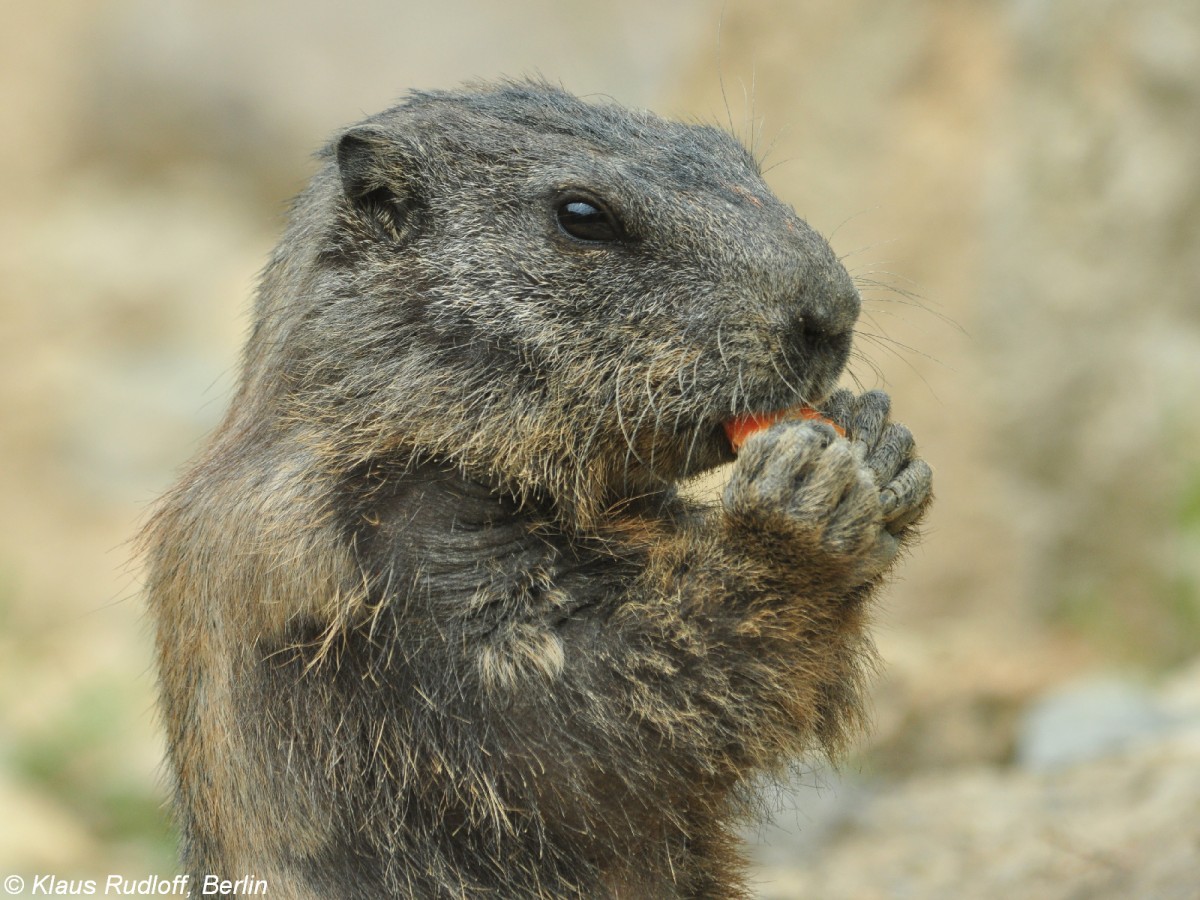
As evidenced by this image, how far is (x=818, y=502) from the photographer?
13.6 feet

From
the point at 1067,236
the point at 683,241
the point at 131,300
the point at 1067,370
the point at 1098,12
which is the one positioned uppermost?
the point at 131,300

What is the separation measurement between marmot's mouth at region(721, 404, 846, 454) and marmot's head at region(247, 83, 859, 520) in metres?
0.04

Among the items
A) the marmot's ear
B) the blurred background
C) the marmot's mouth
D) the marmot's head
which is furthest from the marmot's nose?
the blurred background

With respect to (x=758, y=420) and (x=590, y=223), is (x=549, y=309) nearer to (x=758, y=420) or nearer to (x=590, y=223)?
(x=590, y=223)

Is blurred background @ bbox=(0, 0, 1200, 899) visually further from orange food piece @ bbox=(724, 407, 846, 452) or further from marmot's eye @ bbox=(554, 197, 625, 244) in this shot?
marmot's eye @ bbox=(554, 197, 625, 244)

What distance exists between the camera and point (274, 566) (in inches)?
170

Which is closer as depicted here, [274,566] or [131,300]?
[274,566]

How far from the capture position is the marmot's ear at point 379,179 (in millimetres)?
4906

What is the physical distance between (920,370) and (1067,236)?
155 cm

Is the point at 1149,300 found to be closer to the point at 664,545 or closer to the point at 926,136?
the point at 926,136

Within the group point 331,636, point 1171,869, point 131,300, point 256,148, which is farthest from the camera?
point 256,148

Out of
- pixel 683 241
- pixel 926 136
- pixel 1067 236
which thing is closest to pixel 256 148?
pixel 926 136

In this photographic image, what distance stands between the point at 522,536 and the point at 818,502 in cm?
94

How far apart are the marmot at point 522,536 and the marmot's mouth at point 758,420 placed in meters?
0.05
